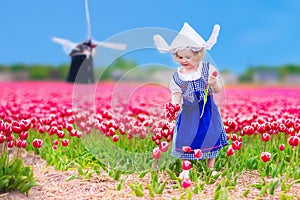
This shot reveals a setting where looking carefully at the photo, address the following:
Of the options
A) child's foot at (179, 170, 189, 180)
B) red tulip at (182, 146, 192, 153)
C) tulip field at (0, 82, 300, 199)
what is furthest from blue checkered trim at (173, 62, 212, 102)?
child's foot at (179, 170, 189, 180)

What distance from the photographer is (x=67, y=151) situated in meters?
5.36

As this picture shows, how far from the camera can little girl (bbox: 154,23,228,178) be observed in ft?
13.9

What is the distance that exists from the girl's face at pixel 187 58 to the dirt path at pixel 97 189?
0.98m

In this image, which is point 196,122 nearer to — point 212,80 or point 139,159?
point 212,80

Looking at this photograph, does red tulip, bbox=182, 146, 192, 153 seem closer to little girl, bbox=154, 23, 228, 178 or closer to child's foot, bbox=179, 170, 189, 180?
little girl, bbox=154, 23, 228, 178

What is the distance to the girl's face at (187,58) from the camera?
4.23 metres

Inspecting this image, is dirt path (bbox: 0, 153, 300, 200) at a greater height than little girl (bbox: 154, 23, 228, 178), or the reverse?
little girl (bbox: 154, 23, 228, 178)

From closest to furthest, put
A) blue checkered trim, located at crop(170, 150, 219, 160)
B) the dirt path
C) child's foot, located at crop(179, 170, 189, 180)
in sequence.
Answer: the dirt path → child's foot, located at crop(179, 170, 189, 180) → blue checkered trim, located at crop(170, 150, 219, 160)

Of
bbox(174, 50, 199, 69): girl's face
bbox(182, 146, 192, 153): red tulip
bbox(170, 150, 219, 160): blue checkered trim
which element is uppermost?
bbox(174, 50, 199, 69): girl's face

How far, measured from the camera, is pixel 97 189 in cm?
419

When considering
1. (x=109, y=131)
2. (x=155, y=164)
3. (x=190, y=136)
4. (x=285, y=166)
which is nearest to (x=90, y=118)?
(x=109, y=131)

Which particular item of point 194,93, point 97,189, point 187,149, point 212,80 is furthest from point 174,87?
point 97,189

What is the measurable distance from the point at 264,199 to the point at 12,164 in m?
1.97

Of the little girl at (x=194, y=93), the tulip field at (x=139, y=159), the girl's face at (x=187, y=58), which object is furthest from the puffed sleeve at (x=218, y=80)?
the tulip field at (x=139, y=159)
